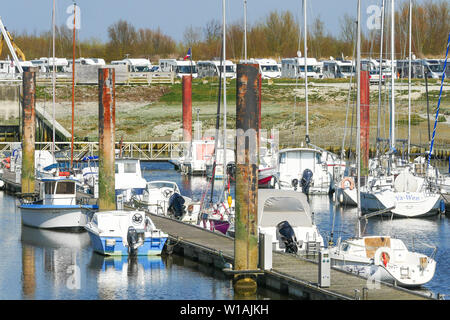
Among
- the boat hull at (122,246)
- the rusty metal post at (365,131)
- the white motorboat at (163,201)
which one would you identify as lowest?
the boat hull at (122,246)

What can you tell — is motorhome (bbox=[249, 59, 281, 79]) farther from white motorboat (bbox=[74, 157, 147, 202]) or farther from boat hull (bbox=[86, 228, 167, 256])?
boat hull (bbox=[86, 228, 167, 256])

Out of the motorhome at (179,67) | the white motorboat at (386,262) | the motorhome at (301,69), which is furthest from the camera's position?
the motorhome at (179,67)

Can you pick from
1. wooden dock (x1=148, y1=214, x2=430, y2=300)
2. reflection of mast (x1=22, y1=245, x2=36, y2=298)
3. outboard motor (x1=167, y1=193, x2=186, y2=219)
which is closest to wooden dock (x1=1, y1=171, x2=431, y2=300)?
wooden dock (x1=148, y1=214, x2=430, y2=300)

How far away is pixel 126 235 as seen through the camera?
3170 centimetres

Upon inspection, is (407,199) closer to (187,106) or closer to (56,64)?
(187,106)

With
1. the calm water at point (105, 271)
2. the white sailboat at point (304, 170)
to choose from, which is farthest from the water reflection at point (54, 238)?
Result: the white sailboat at point (304, 170)

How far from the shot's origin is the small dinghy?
102 ft

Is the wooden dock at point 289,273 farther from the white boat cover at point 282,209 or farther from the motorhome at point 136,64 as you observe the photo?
the motorhome at point 136,64

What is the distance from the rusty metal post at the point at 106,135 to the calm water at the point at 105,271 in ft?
6.06

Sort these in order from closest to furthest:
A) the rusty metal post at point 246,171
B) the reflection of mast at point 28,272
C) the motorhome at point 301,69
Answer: the rusty metal post at point 246,171 → the reflection of mast at point 28,272 → the motorhome at point 301,69

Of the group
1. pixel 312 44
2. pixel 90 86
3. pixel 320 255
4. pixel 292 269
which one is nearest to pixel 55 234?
pixel 292 269

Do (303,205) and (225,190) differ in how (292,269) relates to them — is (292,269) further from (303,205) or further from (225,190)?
(225,190)

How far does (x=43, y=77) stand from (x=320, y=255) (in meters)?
82.6

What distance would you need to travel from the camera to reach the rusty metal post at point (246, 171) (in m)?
24.8
